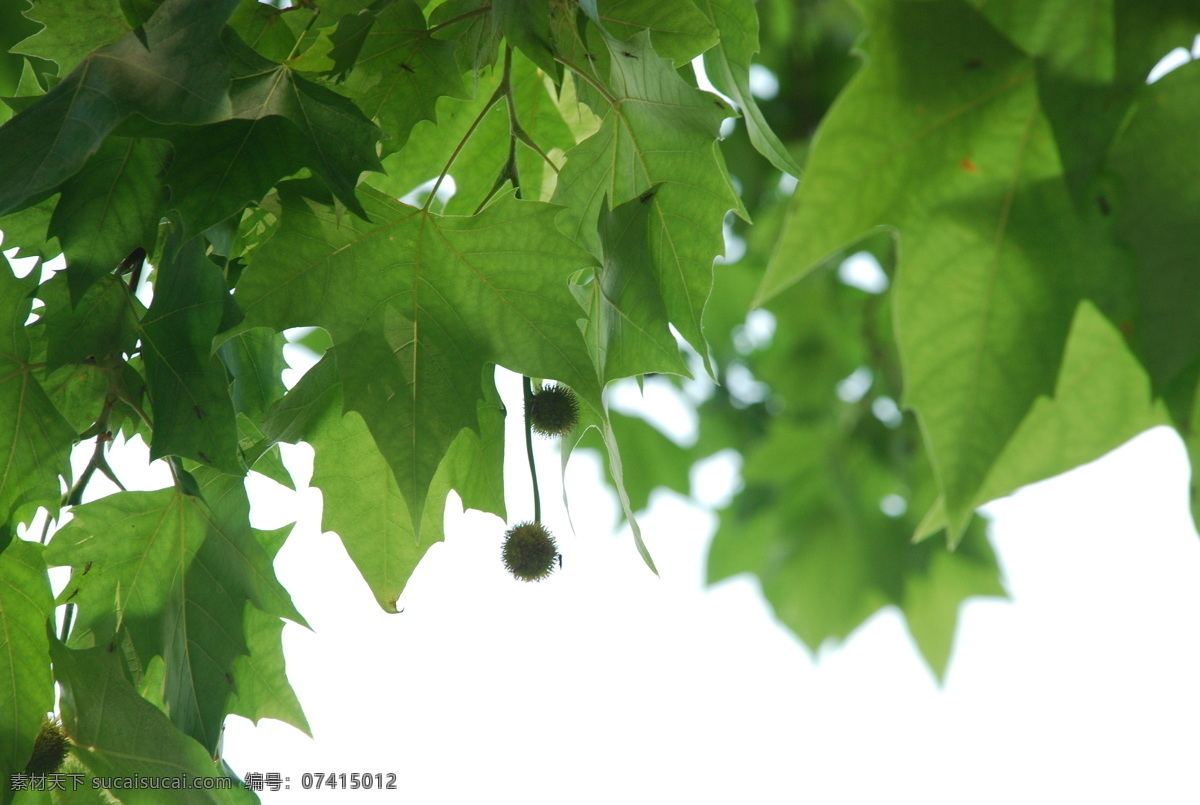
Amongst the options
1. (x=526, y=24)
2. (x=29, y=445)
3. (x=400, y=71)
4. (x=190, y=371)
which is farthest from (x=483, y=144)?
(x=29, y=445)

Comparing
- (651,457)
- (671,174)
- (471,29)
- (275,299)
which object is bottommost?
(275,299)

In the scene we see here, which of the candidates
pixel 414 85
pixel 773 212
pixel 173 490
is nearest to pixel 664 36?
pixel 414 85

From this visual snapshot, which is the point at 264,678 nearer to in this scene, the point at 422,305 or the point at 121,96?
the point at 422,305

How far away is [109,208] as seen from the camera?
0.87m

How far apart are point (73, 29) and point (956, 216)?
769 millimetres

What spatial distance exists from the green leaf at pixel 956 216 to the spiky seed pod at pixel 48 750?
0.91 metres

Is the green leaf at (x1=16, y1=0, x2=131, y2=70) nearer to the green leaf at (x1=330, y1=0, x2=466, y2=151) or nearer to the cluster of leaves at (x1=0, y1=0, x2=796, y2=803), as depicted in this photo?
the cluster of leaves at (x1=0, y1=0, x2=796, y2=803)

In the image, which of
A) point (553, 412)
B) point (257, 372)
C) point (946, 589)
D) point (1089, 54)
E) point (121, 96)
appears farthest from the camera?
point (946, 589)

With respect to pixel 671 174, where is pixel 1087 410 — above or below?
below

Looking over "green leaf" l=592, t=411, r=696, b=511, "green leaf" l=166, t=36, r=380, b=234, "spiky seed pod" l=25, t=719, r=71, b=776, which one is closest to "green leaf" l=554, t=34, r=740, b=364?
"green leaf" l=166, t=36, r=380, b=234

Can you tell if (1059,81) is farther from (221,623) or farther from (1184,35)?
(221,623)

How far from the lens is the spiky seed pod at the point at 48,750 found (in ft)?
3.28

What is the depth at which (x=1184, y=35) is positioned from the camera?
63 cm

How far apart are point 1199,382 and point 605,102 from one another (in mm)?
585
